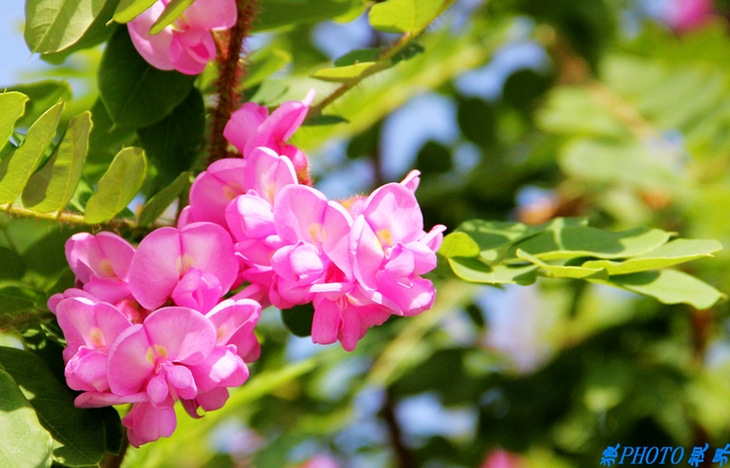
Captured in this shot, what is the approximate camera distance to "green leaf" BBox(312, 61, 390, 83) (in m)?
0.74

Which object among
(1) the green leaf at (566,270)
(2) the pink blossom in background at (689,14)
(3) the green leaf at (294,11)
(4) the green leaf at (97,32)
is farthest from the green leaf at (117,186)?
(2) the pink blossom in background at (689,14)

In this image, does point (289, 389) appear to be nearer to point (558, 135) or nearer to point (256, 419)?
point (256, 419)

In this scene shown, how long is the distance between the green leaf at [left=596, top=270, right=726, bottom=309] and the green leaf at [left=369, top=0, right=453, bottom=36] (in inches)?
12.0

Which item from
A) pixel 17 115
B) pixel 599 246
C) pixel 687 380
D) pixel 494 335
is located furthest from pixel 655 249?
pixel 494 335

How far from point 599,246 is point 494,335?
53.3 inches

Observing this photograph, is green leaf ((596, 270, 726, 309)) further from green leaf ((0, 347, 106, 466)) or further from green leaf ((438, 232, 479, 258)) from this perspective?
green leaf ((0, 347, 106, 466))

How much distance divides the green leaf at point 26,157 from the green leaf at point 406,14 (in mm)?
316

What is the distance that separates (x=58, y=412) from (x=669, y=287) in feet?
1.89

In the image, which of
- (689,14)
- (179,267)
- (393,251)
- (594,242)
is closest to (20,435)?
(179,267)

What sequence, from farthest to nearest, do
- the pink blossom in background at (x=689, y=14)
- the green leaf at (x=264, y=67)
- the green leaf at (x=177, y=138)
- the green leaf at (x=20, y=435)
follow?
the pink blossom in background at (x=689, y=14)
the green leaf at (x=264, y=67)
the green leaf at (x=177, y=138)
the green leaf at (x=20, y=435)

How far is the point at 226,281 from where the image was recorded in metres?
0.67

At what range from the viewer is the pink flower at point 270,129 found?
0.70m

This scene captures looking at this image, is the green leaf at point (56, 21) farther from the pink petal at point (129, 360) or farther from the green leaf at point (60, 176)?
the pink petal at point (129, 360)

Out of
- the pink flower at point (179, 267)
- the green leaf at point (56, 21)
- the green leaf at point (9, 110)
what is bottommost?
the pink flower at point (179, 267)
